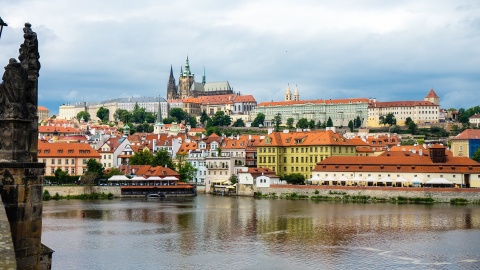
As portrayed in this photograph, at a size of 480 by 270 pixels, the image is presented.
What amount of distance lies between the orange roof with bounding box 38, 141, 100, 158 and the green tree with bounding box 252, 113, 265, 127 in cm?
10329

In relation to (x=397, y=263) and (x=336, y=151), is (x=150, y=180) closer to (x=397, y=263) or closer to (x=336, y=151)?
(x=336, y=151)

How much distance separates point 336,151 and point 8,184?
240 ft

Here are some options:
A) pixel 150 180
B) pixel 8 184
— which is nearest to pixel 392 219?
pixel 150 180

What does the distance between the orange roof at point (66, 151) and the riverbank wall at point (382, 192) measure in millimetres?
22949

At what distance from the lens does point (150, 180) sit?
7344cm

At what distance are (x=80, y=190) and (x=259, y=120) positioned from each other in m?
119

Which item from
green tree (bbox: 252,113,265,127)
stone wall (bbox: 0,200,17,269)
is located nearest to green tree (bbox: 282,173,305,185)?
stone wall (bbox: 0,200,17,269)

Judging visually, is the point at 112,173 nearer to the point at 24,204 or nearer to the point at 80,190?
the point at 80,190

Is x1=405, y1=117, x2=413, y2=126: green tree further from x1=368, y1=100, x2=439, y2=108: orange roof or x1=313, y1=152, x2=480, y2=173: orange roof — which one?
x1=313, y1=152, x2=480, y2=173: orange roof

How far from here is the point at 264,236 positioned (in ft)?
123

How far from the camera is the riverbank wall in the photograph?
60.1 m

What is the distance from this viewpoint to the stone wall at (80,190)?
6694cm

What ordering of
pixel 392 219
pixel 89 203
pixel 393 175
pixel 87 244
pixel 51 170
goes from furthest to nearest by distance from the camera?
1. pixel 51 170
2. pixel 393 175
3. pixel 89 203
4. pixel 392 219
5. pixel 87 244

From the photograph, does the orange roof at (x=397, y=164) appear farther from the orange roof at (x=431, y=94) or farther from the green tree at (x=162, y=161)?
the orange roof at (x=431, y=94)
